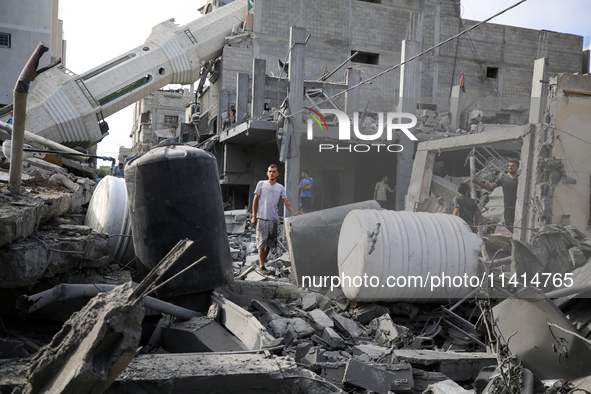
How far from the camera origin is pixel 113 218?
5871 millimetres

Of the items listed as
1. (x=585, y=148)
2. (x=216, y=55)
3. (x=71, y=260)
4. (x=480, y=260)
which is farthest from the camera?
(x=216, y=55)

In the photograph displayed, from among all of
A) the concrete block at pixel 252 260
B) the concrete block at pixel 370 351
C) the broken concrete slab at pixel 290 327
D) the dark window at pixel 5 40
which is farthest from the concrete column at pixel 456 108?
the dark window at pixel 5 40

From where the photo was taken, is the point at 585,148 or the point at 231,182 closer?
the point at 585,148

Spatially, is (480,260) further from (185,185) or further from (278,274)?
(185,185)

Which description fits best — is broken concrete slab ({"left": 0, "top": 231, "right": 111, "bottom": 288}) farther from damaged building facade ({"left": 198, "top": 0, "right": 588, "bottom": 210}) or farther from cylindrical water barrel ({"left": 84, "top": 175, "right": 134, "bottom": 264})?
damaged building facade ({"left": 198, "top": 0, "right": 588, "bottom": 210})

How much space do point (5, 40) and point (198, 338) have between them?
1993cm

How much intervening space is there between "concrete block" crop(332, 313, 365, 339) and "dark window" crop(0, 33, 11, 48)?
19.6 m

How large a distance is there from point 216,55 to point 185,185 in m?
20.5

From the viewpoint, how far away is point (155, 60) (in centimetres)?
2141

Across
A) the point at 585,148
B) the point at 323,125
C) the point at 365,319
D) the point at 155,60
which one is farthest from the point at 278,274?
the point at 155,60

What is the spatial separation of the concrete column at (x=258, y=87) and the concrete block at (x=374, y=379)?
10.7 m

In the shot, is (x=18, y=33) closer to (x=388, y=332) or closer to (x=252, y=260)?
(x=252, y=260)

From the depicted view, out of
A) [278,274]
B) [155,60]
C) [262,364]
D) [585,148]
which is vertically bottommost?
Result: [278,274]

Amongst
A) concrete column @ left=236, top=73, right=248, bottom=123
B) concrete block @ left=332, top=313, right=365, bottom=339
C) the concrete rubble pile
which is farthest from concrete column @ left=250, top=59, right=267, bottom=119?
concrete block @ left=332, top=313, right=365, bottom=339
